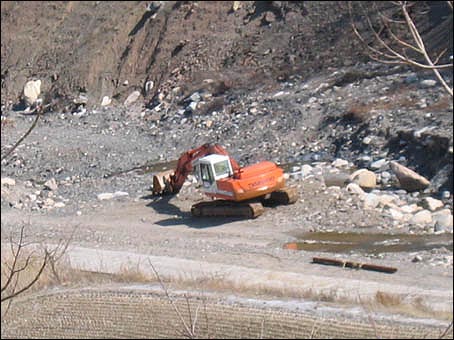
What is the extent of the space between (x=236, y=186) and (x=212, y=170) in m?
0.83

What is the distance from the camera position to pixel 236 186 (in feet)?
58.9

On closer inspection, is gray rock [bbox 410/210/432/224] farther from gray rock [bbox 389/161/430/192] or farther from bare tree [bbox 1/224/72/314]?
bare tree [bbox 1/224/72/314]

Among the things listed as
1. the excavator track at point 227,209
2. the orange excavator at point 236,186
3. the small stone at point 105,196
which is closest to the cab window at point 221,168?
the orange excavator at point 236,186

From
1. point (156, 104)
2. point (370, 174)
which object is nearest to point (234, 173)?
point (370, 174)

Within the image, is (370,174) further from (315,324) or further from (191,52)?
(191,52)

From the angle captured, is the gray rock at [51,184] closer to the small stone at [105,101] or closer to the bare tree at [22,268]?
the bare tree at [22,268]

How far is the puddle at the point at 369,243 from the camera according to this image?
15.6 m

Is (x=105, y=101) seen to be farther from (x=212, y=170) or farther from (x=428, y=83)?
(x=212, y=170)

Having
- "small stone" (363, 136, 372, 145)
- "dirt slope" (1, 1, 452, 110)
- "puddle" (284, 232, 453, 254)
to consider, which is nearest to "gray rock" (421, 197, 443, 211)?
"puddle" (284, 232, 453, 254)

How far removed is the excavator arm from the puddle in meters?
2.60

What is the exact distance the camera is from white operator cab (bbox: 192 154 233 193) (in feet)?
60.8

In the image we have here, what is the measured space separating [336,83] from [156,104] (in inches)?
292

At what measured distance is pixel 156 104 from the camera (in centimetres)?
3294

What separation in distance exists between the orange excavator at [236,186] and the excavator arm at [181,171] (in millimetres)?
30
